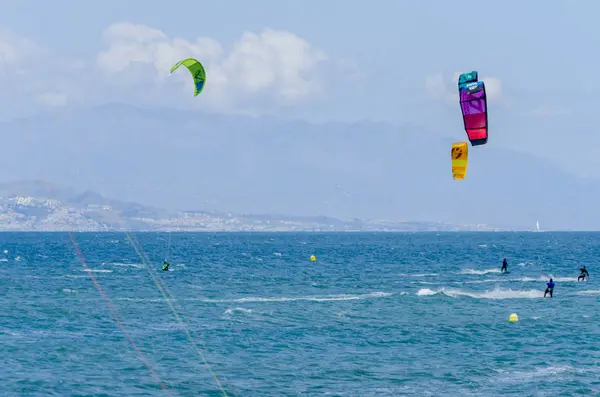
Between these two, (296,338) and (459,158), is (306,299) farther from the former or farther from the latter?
(459,158)

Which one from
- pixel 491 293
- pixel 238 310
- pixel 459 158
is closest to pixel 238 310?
pixel 238 310

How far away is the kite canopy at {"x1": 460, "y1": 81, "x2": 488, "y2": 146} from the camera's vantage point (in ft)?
118

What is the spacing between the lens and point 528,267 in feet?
374

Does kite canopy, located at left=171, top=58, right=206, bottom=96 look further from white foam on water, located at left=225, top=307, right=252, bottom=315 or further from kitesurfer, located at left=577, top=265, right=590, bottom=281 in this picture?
kitesurfer, located at left=577, top=265, right=590, bottom=281

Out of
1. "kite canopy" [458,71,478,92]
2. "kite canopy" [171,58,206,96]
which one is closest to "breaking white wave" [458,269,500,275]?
"kite canopy" [171,58,206,96]

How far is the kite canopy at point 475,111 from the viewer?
1420 inches

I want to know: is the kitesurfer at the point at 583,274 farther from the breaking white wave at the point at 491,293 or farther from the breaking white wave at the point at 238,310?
the breaking white wave at the point at 238,310

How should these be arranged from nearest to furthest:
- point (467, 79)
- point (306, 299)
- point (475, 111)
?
1. point (475, 111)
2. point (467, 79)
3. point (306, 299)

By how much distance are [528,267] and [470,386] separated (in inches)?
3180

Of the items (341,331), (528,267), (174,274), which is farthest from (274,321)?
(528,267)

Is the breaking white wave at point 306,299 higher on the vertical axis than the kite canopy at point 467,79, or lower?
lower

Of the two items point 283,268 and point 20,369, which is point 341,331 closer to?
point 20,369

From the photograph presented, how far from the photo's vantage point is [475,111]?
119 feet

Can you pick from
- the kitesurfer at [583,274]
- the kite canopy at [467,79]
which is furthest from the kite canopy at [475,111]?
the kitesurfer at [583,274]
